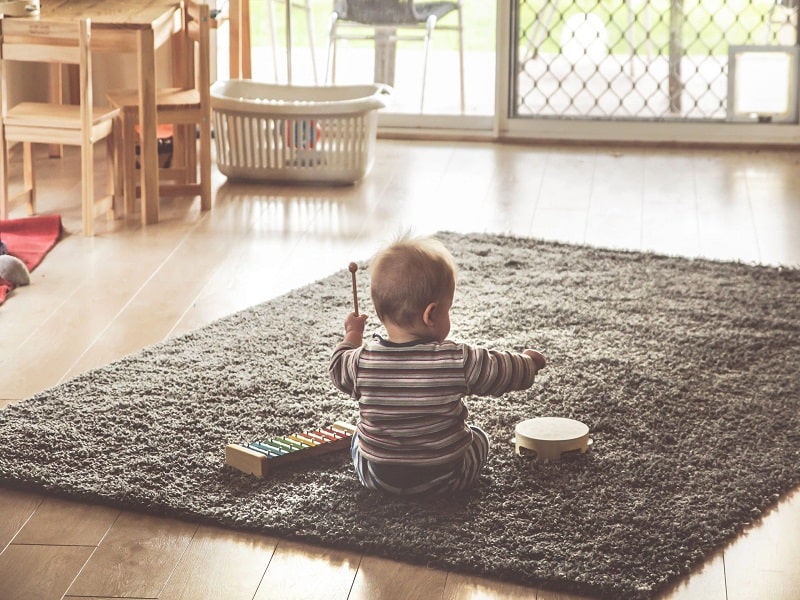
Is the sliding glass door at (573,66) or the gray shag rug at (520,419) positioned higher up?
the sliding glass door at (573,66)

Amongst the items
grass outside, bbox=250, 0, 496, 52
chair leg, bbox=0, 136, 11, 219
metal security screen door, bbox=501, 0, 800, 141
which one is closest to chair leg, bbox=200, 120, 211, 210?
chair leg, bbox=0, 136, 11, 219

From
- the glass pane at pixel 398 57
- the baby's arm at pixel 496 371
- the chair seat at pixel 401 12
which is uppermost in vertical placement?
the chair seat at pixel 401 12

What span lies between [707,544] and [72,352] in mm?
1562

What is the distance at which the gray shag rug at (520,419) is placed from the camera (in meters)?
1.92

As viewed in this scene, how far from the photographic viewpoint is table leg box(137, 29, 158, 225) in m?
3.73

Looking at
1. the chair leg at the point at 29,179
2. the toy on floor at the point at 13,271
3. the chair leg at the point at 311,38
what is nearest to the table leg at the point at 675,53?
the chair leg at the point at 311,38

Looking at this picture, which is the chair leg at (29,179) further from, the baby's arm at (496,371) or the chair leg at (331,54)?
the baby's arm at (496,371)

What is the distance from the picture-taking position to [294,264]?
3.48 metres

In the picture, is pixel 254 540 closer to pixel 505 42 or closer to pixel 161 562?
pixel 161 562

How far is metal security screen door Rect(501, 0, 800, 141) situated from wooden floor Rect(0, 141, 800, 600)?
0.63 feet

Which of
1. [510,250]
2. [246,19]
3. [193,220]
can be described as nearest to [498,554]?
[510,250]

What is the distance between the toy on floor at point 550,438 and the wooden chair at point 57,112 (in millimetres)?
1995

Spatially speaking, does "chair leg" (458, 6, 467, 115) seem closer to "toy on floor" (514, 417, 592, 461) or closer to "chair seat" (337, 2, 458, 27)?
"chair seat" (337, 2, 458, 27)

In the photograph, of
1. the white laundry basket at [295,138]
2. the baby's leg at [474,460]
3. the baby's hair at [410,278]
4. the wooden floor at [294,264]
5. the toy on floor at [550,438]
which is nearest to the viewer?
the wooden floor at [294,264]
